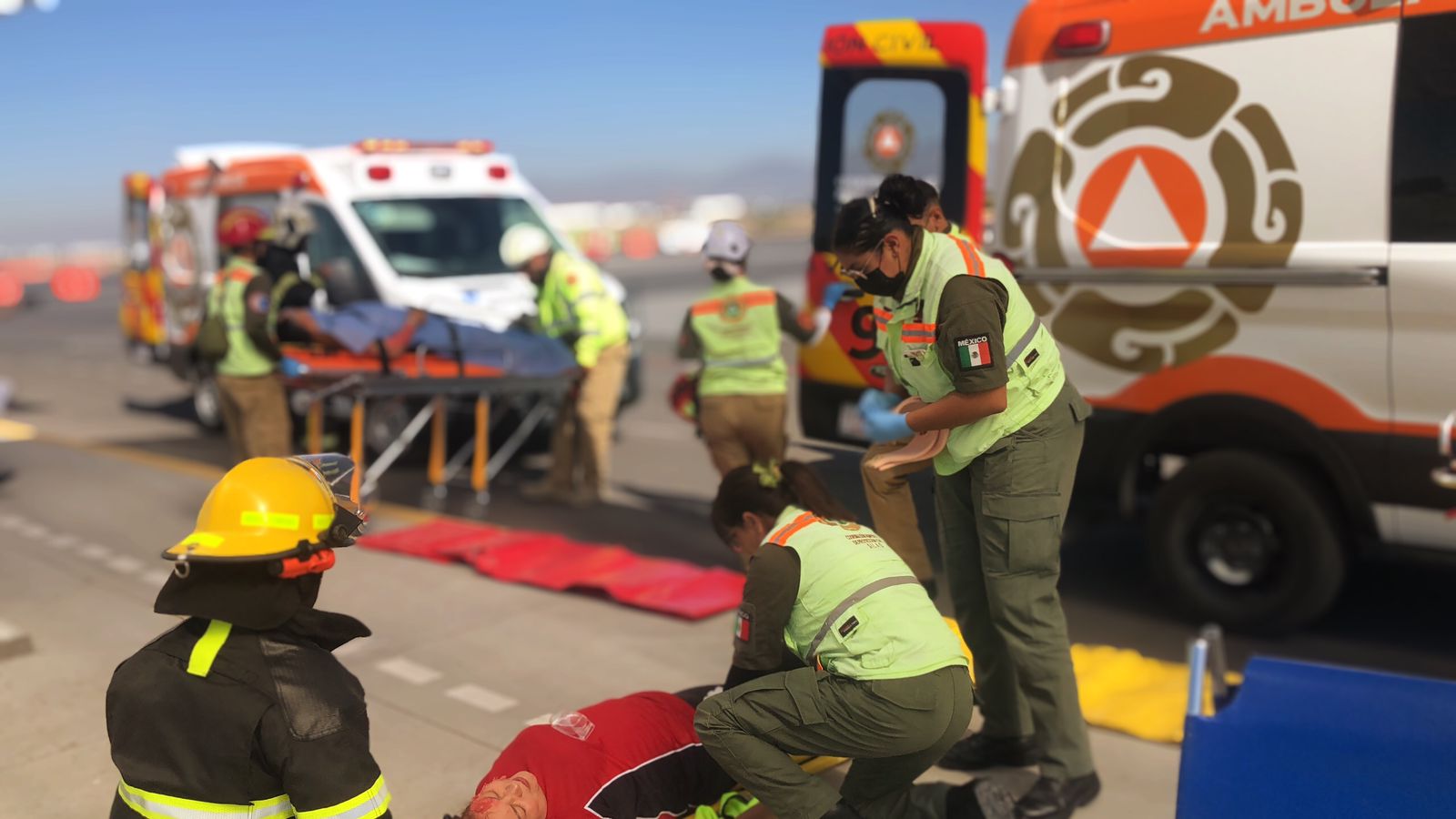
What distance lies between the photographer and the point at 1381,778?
10.7 feet

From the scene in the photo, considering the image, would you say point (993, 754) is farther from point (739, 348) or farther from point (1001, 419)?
point (739, 348)

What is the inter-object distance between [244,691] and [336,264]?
7.43 metres

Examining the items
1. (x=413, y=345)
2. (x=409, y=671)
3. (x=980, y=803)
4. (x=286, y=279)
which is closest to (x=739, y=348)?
(x=413, y=345)

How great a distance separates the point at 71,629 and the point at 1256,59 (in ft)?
17.0

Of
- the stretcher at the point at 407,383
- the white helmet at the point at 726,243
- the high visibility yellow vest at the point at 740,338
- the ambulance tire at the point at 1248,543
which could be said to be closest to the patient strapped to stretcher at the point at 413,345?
the stretcher at the point at 407,383

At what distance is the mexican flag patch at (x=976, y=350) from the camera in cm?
332

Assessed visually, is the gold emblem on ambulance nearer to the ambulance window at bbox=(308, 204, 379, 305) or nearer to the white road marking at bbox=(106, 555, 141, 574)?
the white road marking at bbox=(106, 555, 141, 574)

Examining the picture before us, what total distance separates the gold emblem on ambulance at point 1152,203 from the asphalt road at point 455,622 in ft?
4.46

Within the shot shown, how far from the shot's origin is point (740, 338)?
625 cm

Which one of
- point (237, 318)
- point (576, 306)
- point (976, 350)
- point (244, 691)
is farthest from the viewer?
point (576, 306)

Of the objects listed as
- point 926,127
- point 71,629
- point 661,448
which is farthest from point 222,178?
point 926,127

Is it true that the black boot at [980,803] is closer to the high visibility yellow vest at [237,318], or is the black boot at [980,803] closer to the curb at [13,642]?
the curb at [13,642]

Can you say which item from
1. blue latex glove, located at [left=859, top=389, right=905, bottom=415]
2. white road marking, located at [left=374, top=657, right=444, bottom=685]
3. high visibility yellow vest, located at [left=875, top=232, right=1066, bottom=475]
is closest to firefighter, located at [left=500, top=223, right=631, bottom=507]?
blue latex glove, located at [left=859, top=389, right=905, bottom=415]

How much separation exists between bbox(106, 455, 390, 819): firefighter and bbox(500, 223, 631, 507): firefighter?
17.7ft
